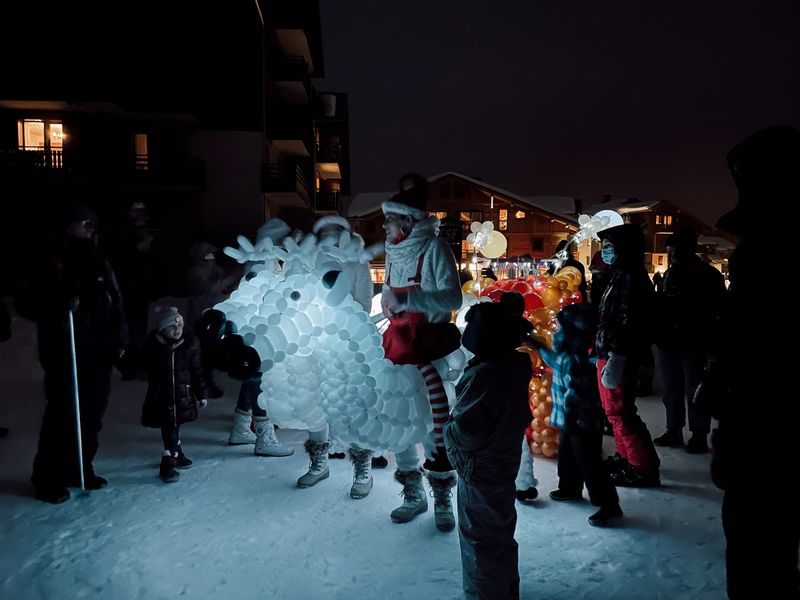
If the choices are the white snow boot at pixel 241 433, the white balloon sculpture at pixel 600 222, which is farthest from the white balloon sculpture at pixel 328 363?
the white balloon sculpture at pixel 600 222

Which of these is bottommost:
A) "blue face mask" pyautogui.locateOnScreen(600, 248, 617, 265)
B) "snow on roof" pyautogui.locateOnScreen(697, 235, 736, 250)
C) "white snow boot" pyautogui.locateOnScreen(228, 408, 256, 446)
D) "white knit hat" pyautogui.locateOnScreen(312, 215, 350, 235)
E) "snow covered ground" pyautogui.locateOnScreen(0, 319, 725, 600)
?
"snow covered ground" pyautogui.locateOnScreen(0, 319, 725, 600)

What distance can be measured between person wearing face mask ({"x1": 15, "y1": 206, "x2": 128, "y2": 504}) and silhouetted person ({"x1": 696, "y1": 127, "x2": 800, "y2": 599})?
3.93 metres

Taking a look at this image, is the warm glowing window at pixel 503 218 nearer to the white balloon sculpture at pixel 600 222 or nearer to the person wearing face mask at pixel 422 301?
the white balloon sculpture at pixel 600 222

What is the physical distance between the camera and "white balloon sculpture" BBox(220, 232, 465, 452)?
9.82ft

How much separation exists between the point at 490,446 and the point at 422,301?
92 cm

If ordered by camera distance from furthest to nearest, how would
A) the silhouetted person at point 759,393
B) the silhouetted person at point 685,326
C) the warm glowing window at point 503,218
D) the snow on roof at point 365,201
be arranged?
1. the snow on roof at point 365,201
2. the warm glowing window at point 503,218
3. the silhouetted person at point 685,326
4. the silhouetted person at point 759,393

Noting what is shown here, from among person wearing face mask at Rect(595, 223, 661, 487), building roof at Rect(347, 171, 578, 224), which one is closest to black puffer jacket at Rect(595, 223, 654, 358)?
person wearing face mask at Rect(595, 223, 661, 487)

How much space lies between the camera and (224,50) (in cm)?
1451

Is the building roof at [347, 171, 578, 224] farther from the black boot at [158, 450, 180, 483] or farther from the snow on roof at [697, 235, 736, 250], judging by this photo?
the black boot at [158, 450, 180, 483]

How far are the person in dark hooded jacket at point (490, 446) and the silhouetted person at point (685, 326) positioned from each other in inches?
116

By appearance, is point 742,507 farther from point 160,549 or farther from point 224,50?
point 224,50

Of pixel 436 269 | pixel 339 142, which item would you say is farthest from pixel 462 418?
pixel 339 142

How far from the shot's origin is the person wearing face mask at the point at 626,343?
362cm

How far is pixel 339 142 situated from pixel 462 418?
2404 centimetres
